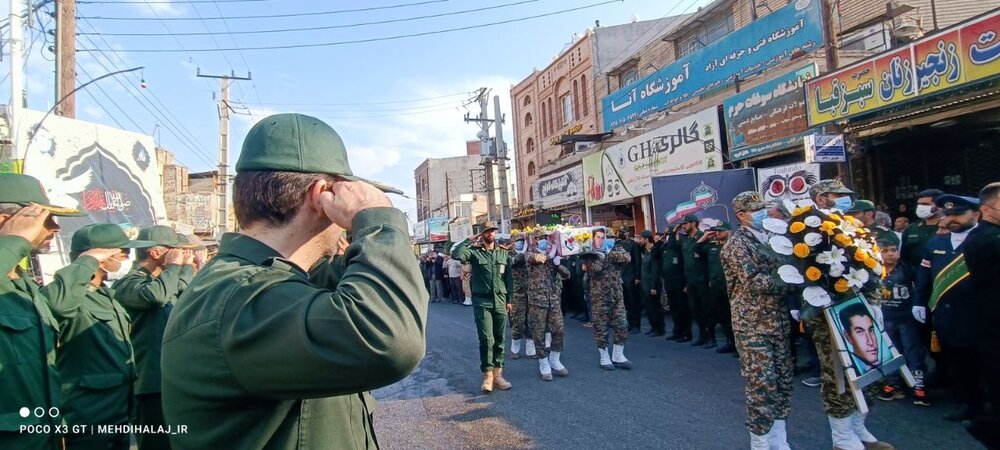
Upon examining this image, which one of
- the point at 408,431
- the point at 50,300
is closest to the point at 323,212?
the point at 50,300

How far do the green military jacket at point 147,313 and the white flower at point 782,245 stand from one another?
174 inches

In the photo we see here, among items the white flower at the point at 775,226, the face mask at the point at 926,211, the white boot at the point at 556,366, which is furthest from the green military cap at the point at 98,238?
the face mask at the point at 926,211

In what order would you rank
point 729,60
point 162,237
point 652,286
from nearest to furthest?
1. point 162,237
2. point 652,286
3. point 729,60

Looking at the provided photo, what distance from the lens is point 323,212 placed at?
58.6 inches

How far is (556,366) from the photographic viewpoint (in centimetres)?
714

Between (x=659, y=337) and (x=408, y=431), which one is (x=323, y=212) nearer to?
(x=408, y=431)

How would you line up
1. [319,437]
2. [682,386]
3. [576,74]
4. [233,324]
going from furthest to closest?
[576,74] → [682,386] → [319,437] → [233,324]

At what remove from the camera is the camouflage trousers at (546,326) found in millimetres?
7176

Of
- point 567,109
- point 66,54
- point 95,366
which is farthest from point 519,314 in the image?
point 567,109

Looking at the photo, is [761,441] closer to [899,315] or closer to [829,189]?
[829,189]

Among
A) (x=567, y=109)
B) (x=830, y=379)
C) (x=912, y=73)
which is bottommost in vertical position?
(x=830, y=379)

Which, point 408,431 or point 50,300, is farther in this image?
point 408,431

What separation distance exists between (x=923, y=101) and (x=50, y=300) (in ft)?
33.5

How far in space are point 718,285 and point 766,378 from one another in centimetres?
461
